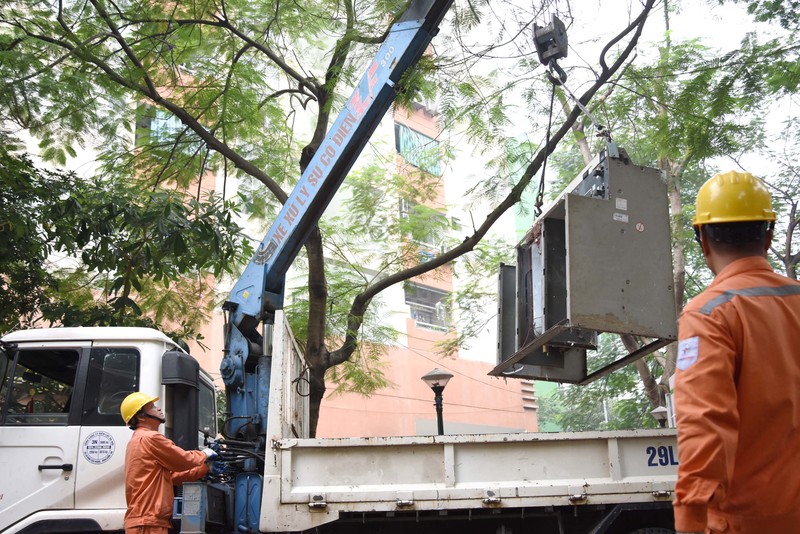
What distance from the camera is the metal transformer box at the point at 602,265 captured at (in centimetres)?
544

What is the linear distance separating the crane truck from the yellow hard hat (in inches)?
107

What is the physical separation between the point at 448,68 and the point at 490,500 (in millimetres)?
5381

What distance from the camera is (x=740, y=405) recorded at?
239 centimetres

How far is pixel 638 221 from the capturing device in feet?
18.8

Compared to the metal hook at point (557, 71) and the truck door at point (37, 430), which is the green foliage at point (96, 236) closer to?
the truck door at point (37, 430)

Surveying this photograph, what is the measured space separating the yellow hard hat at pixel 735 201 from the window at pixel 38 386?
4.79 meters

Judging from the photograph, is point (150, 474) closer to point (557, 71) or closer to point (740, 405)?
point (740, 405)

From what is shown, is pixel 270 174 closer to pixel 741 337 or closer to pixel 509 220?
pixel 741 337

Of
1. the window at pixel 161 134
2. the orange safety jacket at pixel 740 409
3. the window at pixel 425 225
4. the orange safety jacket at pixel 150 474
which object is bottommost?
the orange safety jacket at pixel 150 474

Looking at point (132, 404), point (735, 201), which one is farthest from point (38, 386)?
point (735, 201)

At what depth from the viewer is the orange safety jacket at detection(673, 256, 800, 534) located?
227 centimetres

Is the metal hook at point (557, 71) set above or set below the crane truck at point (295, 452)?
above

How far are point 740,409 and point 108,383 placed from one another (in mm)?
4723

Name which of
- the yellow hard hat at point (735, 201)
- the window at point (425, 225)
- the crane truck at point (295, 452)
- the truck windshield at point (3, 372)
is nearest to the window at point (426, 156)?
the window at point (425, 225)
